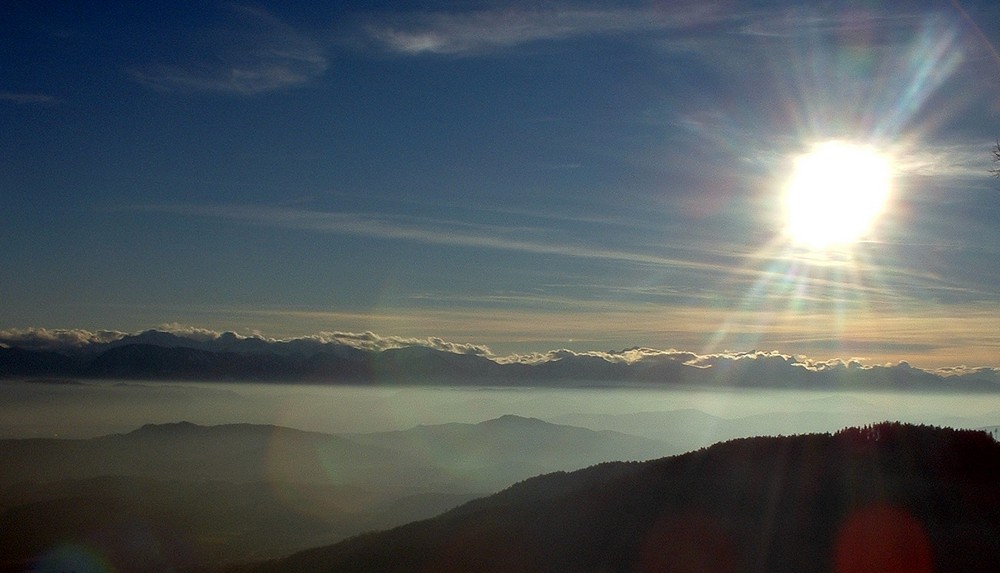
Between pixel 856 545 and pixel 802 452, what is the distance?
24.3ft

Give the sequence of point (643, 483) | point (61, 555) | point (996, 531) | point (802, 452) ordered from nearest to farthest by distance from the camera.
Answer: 1. point (996, 531)
2. point (802, 452)
3. point (643, 483)
4. point (61, 555)

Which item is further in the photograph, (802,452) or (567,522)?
(567,522)

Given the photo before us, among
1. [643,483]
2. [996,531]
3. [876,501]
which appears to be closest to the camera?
[996,531]

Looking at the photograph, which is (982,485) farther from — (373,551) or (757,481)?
(373,551)

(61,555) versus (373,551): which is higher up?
(373,551)

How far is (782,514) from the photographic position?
82.4 feet

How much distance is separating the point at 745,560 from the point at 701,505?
4.71m

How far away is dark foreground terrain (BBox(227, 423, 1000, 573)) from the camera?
22.1 meters

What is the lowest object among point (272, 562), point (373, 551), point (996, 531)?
point (272, 562)

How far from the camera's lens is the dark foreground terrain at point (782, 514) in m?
22.1

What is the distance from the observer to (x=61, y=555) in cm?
19312

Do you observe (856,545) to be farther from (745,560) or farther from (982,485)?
(982,485)

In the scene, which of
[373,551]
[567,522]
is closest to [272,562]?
[373,551]

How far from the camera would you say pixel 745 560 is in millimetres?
22922
